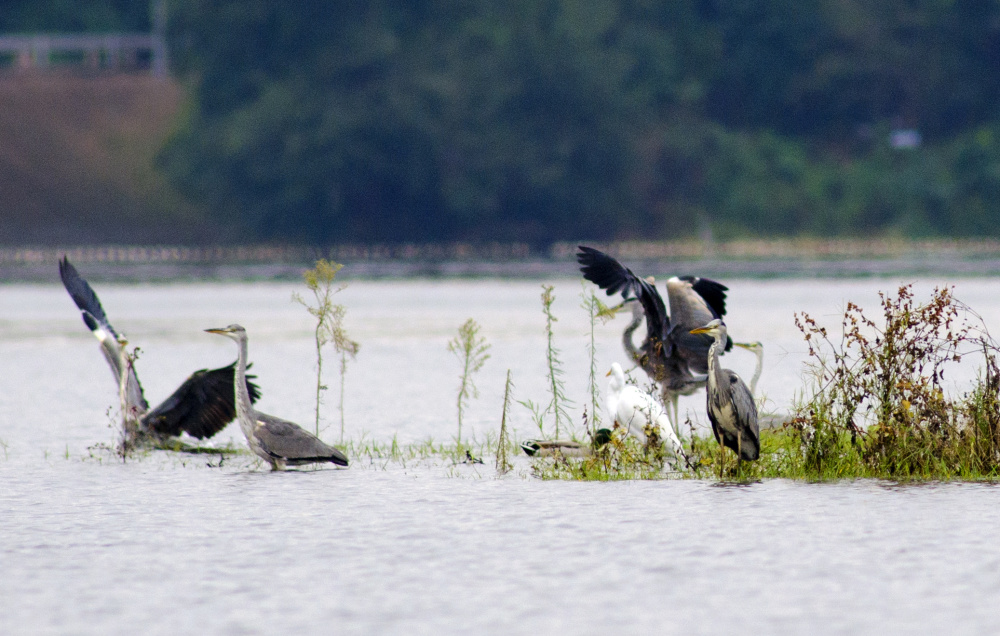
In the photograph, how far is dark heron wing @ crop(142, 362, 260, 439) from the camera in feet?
46.1

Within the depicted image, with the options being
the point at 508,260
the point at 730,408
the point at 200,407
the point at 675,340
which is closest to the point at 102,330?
the point at 200,407

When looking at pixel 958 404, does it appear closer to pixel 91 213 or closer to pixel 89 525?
pixel 89 525

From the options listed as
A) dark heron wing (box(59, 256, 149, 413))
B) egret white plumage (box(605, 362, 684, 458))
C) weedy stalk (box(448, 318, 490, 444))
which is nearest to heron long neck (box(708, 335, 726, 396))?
egret white plumage (box(605, 362, 684, 458))

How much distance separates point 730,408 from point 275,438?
3.21 metres

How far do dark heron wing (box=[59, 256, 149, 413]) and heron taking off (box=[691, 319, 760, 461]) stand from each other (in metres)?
4.53

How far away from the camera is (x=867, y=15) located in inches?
3014

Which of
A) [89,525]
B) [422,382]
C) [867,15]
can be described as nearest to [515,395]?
[422,382]

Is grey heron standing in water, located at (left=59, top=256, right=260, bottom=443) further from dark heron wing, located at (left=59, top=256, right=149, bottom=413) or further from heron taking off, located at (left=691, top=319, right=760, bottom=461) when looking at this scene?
heron taking off, located at (left=691, top=319, right=760, bottom=461)

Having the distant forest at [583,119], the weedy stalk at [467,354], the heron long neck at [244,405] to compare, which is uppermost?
the distant forest at [583,119]

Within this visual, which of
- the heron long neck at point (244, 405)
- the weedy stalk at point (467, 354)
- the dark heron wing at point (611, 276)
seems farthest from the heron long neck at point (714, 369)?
the heron long neck at point (244, 405)

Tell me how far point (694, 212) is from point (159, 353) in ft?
A: 157

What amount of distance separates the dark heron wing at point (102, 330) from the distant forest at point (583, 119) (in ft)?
172

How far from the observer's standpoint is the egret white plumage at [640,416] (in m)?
13.0

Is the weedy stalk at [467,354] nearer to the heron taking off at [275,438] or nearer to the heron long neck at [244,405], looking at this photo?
the heron taking off at [275,438]
